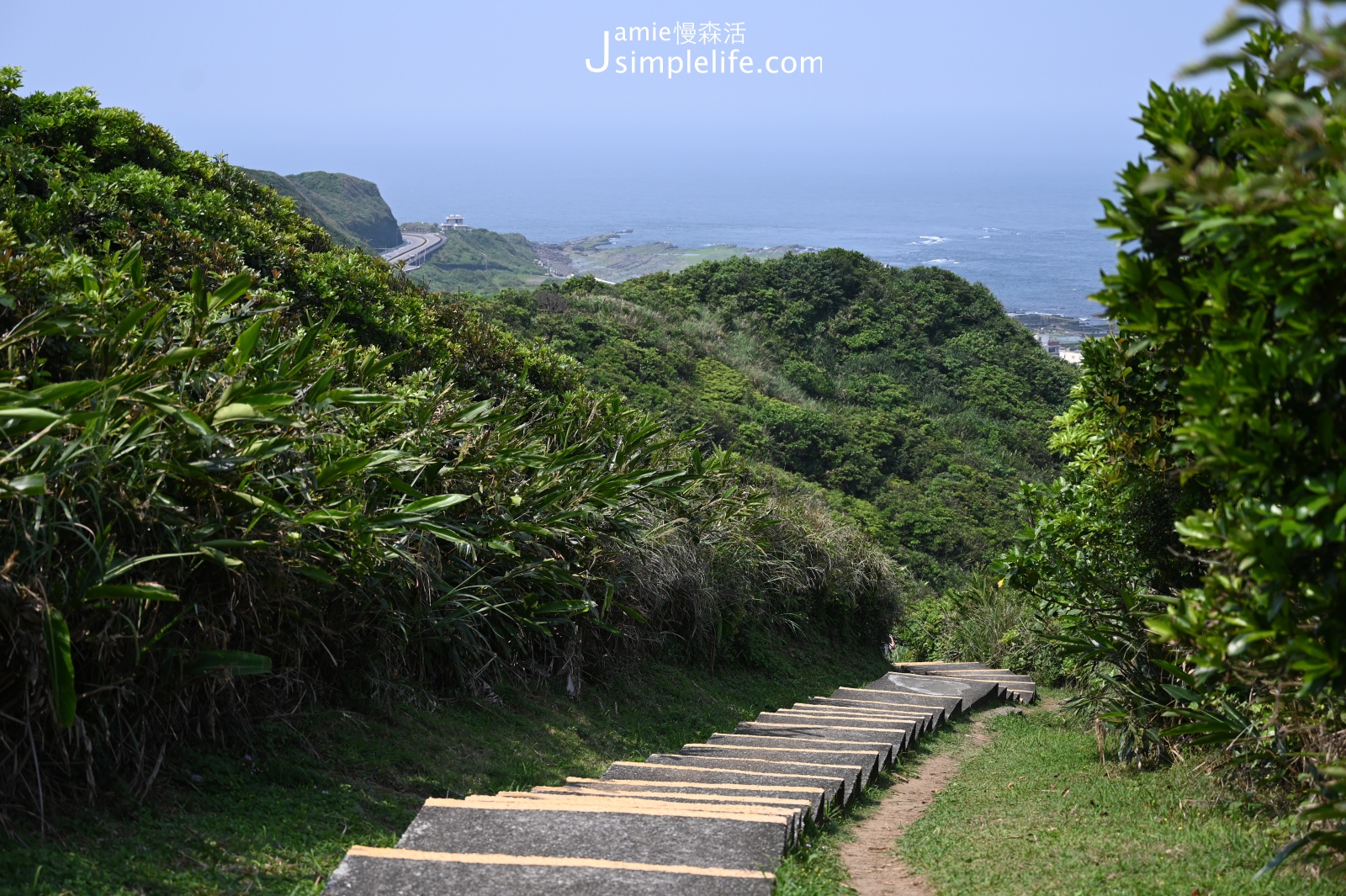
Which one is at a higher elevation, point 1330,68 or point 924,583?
point 1330,68

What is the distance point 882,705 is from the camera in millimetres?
8219

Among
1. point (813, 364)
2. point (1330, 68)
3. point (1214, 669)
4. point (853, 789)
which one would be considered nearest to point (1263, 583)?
point (1214, 669)

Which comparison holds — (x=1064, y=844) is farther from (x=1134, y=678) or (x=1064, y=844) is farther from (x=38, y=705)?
(x=38, y=705)

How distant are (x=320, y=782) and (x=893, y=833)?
8.64 ft

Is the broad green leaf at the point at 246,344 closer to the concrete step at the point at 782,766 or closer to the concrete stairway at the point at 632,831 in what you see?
the concrete stairway at the point at 632,831

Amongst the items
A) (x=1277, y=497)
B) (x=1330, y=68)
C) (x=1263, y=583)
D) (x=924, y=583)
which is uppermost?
(x=1330, y=68)

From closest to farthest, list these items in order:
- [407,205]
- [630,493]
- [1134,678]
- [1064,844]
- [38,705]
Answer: [38,705] → [1064,844] → [1134,678] → [630,493] → [407,205]

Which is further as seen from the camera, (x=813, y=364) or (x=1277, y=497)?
(x=813, y=364)

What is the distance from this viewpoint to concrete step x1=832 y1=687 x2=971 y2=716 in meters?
8.61

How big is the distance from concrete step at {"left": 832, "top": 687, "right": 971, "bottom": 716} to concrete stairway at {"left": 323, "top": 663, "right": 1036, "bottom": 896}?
2868 millimetres

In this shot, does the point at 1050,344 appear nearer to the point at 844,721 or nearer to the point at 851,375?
the point at 851,375

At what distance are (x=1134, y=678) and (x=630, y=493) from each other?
356 centimetres

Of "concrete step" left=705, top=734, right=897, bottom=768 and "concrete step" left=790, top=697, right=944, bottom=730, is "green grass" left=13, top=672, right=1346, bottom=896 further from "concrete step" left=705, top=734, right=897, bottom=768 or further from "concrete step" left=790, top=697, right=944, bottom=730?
"concrete step" left=790, top=697, right=944, bottom=730

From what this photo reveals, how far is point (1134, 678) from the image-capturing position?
607cm
